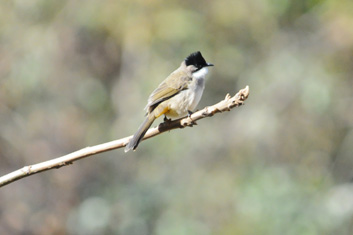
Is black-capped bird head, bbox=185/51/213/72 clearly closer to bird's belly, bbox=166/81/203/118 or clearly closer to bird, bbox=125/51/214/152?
bird, bbox=125/51/214/152

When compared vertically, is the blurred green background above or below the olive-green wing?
above

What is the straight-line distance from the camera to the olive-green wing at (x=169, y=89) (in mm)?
3800

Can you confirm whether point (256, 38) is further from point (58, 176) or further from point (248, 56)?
point (58, 176)

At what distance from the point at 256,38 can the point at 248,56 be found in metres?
0.34

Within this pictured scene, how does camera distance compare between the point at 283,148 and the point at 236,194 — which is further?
the point at 283,148

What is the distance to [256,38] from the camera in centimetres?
929

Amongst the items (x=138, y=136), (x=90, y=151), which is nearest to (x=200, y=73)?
(x=138, y=136)

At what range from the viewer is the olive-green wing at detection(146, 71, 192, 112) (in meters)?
3.80

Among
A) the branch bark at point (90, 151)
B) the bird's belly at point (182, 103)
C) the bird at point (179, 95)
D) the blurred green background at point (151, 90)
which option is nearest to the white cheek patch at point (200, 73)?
the bird at point (179, 95)

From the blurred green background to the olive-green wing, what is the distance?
10.7ft

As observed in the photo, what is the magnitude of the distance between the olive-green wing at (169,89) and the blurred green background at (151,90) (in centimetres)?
327

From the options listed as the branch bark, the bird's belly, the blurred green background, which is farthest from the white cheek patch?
the blurred green background

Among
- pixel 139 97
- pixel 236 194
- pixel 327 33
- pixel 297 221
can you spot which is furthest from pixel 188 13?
pixel 297 221

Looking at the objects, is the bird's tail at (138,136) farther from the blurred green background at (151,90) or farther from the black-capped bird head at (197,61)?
the blurred green background at (151,90)
